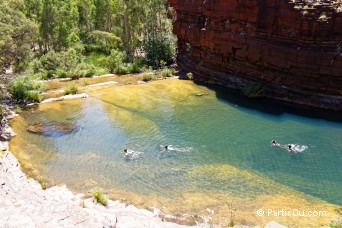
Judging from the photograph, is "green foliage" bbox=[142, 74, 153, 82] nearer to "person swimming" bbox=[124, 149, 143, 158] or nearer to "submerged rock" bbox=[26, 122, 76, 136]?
"submerged rock" bbox=[26, 122, 76, 136]

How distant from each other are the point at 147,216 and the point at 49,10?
3947 cm

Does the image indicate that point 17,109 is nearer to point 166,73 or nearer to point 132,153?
point 132,153

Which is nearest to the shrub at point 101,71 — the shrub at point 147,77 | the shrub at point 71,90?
the shrub at point 147,77

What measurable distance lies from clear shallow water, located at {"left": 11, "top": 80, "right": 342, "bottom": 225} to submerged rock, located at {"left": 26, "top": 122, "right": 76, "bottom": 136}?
0.58 metres

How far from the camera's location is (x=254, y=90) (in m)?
33.7

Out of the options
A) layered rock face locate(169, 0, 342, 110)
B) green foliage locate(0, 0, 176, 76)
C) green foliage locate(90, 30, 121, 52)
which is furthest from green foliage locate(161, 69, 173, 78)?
green foliage locate(90, 30, 121, 52)

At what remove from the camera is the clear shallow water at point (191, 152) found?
59.5 feet

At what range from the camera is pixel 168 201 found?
17.4 meters

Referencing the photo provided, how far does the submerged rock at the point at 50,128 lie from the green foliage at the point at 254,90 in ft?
55.0

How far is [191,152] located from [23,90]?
17.9 metres

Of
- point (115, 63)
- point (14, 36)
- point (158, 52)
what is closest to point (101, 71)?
point (115, 63)

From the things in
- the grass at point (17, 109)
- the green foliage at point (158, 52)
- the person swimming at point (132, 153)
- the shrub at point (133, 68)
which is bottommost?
the person swimming at point (132, 153)

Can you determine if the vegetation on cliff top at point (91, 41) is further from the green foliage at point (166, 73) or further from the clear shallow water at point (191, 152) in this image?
the clear shallow water at point (191, 152)

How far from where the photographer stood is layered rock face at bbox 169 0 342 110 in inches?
1158
